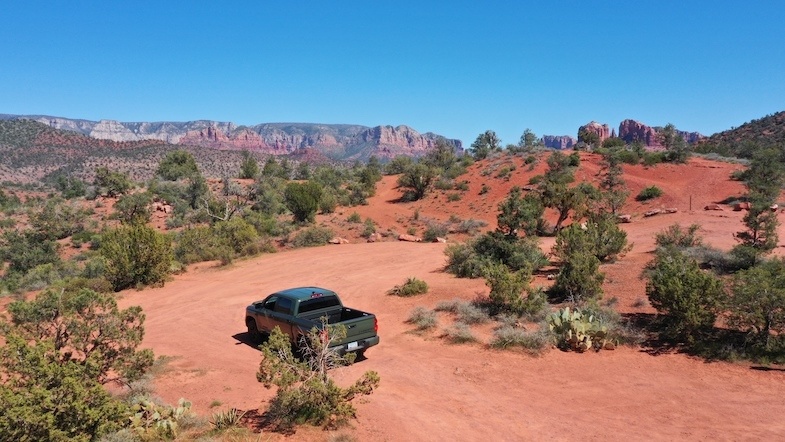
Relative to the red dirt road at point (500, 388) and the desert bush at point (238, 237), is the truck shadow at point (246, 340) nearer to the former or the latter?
the red dirt road at point (500, 388)

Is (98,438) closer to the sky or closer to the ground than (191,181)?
closer to the ground

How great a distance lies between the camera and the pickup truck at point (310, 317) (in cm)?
1001

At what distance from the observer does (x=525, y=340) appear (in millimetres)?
11195

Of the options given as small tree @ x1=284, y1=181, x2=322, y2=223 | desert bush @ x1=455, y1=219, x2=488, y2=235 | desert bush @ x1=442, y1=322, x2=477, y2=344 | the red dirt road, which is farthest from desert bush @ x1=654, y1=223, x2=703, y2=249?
small tree @ x1=284, y1=181, x2=322, y2=223

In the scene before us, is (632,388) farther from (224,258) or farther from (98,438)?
(224,258)

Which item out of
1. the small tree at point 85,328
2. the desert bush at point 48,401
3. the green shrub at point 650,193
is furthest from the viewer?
the green shrub at point 650,193

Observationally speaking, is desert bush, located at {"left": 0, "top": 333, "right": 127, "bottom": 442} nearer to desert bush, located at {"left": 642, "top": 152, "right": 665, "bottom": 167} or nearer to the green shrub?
the green shrub

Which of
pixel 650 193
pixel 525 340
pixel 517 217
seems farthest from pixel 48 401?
pixel 650 193

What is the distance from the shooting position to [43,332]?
7422mm

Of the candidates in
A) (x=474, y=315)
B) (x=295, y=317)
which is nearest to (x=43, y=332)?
(x=295, y=317)

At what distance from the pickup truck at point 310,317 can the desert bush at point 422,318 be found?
8.27 ft

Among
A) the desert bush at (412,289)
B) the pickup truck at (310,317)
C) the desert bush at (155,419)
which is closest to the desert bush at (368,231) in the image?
the desert bush at (412,289)

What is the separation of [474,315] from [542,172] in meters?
34.9

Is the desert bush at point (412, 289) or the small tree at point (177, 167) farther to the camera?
the small tree at point (177, 167)
